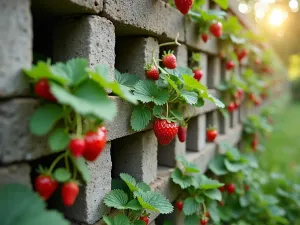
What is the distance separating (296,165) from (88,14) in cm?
333

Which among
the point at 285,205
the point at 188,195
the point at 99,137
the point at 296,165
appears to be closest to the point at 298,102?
the point at 296,165

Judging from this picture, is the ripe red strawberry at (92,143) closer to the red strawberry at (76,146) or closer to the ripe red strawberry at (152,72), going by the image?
the red strawberry at (76,146)

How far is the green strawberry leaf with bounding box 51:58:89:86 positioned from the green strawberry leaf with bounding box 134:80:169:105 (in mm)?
362

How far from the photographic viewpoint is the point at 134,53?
1239 mm

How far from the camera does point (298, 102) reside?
12.6 meters

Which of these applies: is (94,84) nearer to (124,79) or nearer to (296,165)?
(124,79)

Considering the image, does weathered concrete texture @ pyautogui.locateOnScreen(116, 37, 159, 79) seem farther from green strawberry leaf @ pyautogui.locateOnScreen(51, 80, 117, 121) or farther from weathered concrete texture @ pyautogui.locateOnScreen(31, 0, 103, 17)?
green strawberry leaf @ pyautogui.locateOnScreen(51, 80, 117, 121)

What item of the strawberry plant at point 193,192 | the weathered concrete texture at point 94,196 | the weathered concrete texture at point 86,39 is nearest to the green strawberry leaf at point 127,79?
the weathered concrete texture at point 86,39

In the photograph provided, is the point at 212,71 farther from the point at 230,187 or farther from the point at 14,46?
the point at 14,46

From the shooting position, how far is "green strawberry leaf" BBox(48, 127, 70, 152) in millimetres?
703

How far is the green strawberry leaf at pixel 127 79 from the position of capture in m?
1.13

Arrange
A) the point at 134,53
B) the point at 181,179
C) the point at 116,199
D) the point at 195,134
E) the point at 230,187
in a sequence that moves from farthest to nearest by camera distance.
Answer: the point at 230,187
the point at 195,134
the point at 181,179
the point at 134,53
the point at 116,199

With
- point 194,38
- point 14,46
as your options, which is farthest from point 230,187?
point 14,46

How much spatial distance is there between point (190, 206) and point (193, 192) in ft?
0.28
